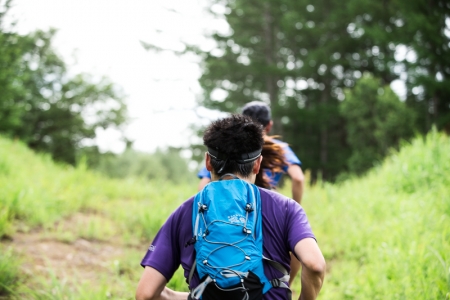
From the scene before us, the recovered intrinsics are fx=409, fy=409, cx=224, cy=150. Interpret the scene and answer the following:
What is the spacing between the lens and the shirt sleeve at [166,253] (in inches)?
83.8

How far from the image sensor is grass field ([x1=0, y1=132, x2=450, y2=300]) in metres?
3.92

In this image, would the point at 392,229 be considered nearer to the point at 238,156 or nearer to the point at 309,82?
the point at 238,156

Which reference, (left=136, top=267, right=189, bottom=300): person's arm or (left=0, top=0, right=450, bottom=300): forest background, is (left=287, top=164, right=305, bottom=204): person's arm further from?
(left=136, top=267, right=189, bottom=300): person's arm

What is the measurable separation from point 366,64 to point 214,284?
24.0m

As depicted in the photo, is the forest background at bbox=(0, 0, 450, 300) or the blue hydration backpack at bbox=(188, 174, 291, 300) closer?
the blue hydration backpack at bbox=(188, 174, 291, 300)

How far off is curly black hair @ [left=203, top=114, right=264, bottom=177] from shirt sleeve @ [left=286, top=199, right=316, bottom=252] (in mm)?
307

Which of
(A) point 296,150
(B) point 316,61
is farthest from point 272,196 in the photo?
(A) point 296,150

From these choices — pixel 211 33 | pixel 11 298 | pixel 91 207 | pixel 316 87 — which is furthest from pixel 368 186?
pixel 316 87

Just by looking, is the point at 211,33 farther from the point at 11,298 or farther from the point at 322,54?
the point at 11,298

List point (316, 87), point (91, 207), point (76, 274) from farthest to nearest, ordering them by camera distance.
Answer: point (316, 87) → point (91, 207) → point (76, 274)

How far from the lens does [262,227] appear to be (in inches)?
81.7

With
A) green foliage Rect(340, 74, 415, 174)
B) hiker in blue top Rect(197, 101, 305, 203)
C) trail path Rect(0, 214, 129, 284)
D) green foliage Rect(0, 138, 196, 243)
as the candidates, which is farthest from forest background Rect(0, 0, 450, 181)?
hiker in blue top Rect(197, 101, 305, 203)

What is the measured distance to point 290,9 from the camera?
22812 mm

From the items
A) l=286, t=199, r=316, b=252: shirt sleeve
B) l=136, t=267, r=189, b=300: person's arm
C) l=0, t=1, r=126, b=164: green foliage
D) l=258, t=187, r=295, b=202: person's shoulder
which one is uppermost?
l=258, t=187, r=295, b=202: person's shoulder
